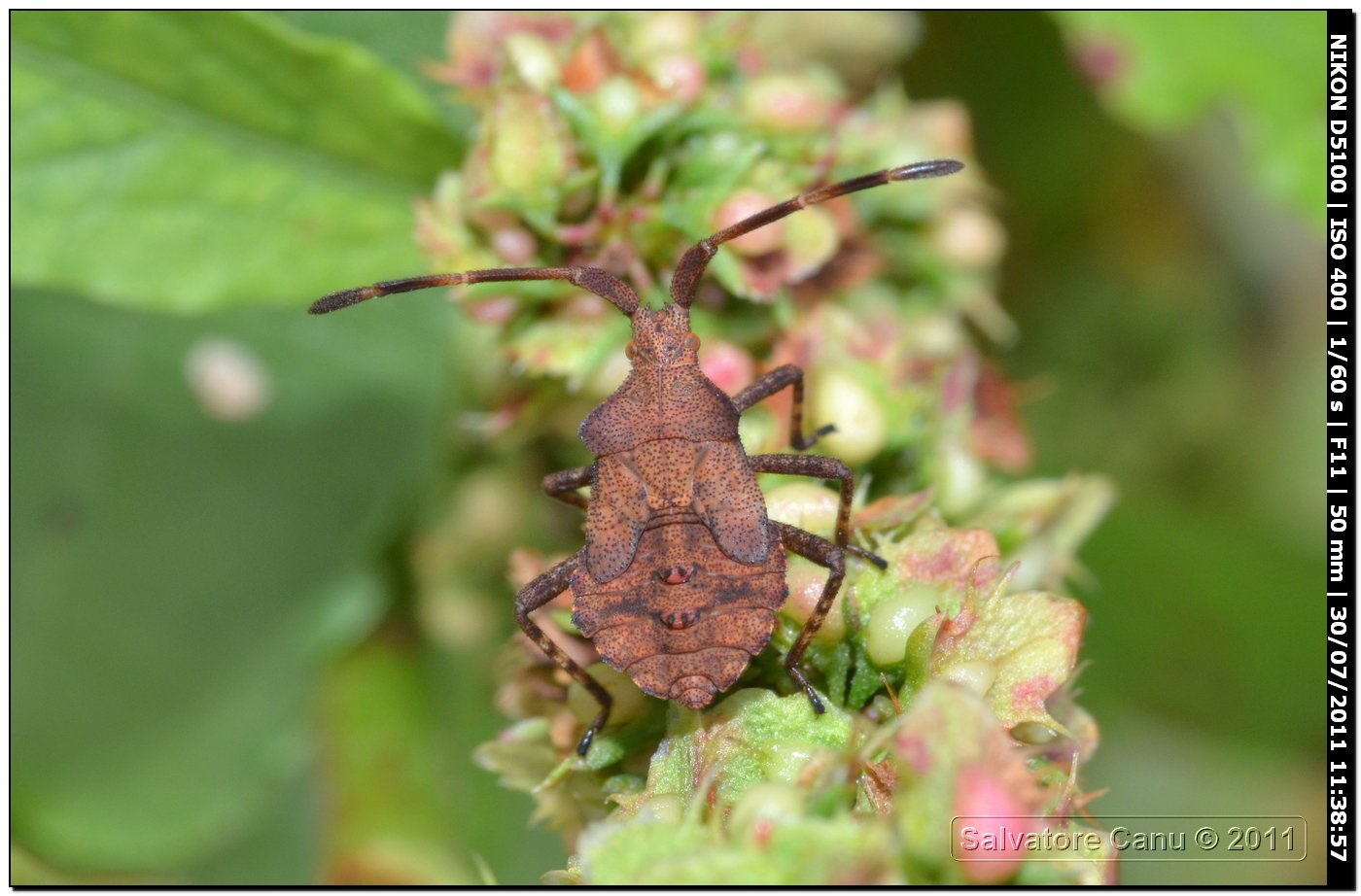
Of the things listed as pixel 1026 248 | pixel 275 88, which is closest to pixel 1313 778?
pixel 1026 248

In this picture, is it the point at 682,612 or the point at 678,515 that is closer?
the point at 682,612

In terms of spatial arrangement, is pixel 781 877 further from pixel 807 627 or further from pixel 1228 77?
pixel 1228 77

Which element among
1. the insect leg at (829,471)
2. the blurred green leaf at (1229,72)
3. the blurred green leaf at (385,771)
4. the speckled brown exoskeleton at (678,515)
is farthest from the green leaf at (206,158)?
the blurred green leaf at (1229,72)

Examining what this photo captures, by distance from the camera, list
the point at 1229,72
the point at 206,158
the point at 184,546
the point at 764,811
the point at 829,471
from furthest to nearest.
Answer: the point at 184,546 < the point at 1229,72 < the point at 206,158 < the point at 829,471 < the point at 764,811

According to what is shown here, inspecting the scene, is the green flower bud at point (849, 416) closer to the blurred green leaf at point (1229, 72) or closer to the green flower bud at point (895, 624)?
the green flower bud at point (895, 624)

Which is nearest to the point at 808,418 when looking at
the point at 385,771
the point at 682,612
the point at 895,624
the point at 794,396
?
the point at 794,396

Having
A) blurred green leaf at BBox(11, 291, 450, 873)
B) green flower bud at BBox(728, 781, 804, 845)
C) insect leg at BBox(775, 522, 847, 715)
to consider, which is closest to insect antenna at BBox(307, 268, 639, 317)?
insect leg at BBox(775, 522, 847, 715)

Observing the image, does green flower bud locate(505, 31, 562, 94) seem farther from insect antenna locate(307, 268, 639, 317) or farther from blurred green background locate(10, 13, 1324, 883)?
blurred green background locate(10, 13, 1324, 883)

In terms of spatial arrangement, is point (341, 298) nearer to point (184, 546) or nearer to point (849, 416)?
point (849, 416)
